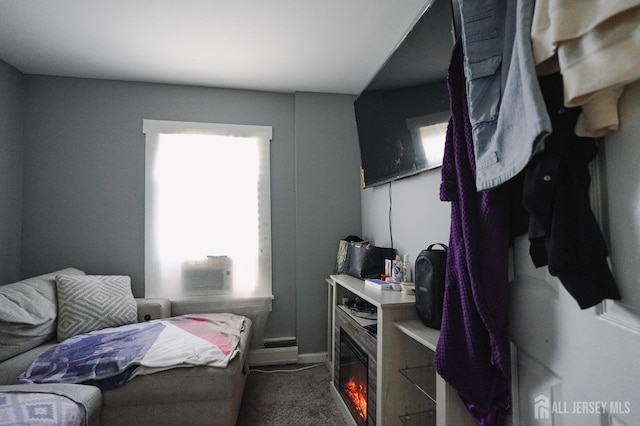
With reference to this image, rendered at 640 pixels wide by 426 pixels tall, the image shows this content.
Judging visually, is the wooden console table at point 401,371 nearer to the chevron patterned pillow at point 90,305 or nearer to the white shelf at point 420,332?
the white shelf at point 420,332

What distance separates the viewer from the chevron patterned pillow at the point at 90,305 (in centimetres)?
196

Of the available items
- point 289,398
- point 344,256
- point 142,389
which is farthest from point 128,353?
point 344,256

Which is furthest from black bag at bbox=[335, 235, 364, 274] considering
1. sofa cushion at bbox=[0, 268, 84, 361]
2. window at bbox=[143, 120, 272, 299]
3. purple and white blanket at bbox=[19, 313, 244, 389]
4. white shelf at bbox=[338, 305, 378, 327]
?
sofa cushion at bbox=[0, 268, 84, 361]

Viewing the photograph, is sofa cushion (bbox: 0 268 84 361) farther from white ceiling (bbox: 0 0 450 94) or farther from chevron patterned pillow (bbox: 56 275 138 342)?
white ceiling (bbox: 0 0 450 94)

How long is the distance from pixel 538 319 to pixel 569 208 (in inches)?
14.6

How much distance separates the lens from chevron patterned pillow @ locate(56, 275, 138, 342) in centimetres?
196

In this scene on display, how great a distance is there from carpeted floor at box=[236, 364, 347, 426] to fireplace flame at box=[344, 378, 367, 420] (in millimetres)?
179

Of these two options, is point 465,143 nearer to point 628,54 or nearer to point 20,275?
point 628,54

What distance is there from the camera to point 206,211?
255cm

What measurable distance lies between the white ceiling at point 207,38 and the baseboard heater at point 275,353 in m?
2.32

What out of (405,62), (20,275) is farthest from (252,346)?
(405,62)

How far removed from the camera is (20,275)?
2363mm

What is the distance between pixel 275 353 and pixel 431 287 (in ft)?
6.05

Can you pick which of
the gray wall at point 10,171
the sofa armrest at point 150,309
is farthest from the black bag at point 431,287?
the gray wall at point 10,171
